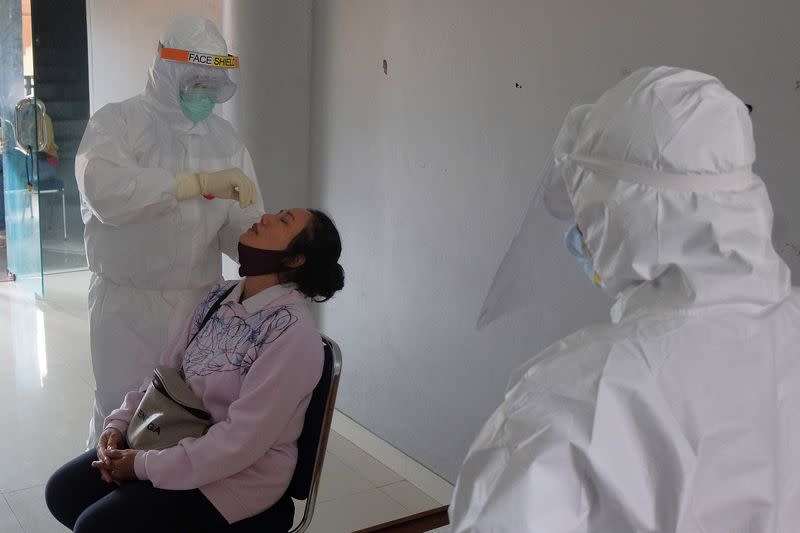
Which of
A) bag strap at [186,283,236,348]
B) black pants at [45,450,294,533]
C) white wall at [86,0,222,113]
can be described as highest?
white wall at [86,0,222,113]

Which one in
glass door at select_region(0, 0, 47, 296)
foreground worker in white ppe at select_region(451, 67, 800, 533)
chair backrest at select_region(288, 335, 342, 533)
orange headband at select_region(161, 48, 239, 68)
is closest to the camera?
foreground worker in white ppe at select_region(451, 67, 800, 533)

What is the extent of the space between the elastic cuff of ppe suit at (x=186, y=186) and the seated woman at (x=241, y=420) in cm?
33

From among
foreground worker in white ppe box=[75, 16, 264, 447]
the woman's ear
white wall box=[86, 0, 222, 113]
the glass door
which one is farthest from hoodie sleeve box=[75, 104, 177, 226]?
the glass door

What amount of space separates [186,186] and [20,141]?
335cm

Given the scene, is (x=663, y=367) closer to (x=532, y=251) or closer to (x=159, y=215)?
(x=532, y=251)

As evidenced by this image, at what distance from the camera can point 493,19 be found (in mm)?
2400

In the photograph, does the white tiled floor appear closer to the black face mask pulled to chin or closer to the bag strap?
the bag strap

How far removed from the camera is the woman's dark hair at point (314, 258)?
1855 mm

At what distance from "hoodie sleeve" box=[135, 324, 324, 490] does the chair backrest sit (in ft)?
0.12

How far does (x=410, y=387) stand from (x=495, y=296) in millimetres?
1452

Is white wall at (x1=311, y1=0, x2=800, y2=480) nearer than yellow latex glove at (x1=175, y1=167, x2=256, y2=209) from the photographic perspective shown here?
Yes

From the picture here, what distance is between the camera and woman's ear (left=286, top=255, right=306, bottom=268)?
185 cm

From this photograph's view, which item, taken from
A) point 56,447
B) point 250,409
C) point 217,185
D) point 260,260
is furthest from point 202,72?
point 56,447

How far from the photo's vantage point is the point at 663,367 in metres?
0.98
